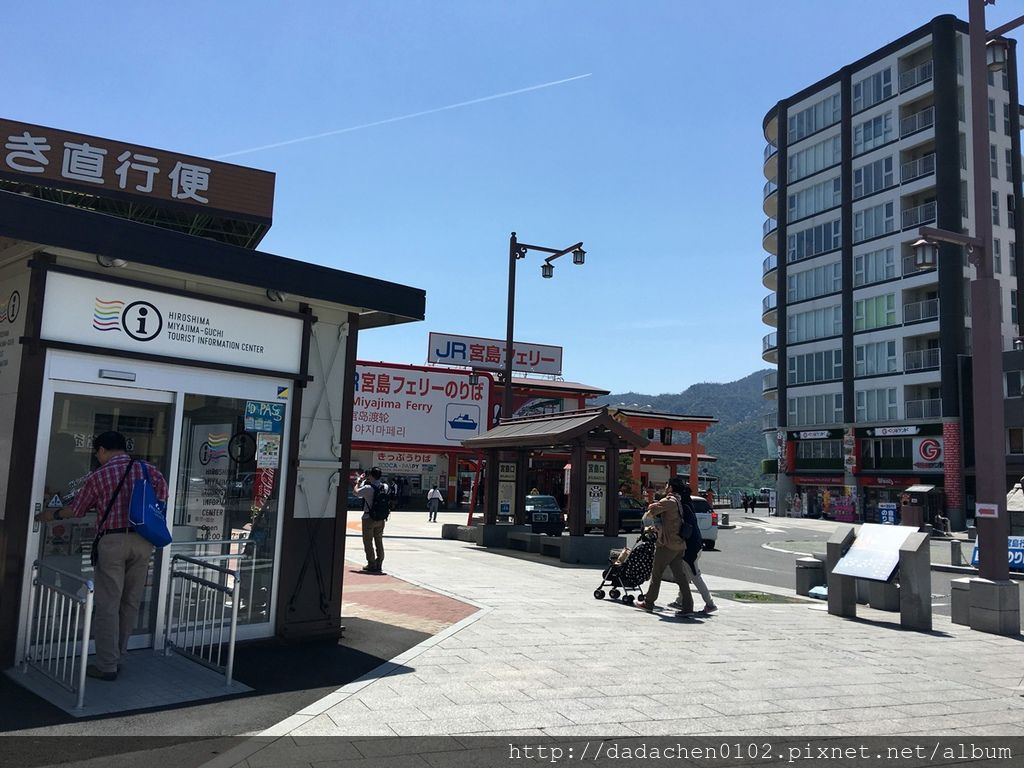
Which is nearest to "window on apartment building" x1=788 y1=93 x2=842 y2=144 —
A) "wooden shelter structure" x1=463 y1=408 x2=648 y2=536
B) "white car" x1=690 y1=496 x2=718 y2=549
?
"white car" x1=690 y1=496 x2=718 y2=549

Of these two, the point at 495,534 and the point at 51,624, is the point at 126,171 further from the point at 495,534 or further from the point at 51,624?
the point at 495,534

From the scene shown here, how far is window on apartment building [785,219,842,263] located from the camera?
172 feet

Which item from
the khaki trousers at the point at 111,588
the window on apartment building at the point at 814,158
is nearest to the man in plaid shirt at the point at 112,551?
the khaki trousers at the point at 111,588

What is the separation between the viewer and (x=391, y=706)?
5969mm

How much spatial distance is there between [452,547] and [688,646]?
12423 millimetres

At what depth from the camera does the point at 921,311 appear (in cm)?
4672

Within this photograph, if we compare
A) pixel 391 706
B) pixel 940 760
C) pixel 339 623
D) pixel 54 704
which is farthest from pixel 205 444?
pixel 940 760

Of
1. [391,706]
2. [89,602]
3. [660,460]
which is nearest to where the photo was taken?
[89,602]

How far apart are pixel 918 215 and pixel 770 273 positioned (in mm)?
12384

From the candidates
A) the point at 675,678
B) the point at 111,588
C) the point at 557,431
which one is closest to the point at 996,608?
the point at 675,678

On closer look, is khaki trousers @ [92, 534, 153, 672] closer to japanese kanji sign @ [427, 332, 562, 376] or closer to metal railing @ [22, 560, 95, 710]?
metal railing @ [22, 560, 95, 710]

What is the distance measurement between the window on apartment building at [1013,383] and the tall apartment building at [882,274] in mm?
2413

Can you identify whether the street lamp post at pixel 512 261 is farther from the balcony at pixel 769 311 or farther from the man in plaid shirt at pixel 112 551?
the balcony at pixel 769 311

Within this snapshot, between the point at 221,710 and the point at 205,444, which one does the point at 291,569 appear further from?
the point at 221,710
